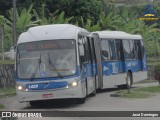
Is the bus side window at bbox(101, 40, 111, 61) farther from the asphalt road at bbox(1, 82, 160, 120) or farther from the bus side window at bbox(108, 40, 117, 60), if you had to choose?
the asphalt road at bbox(1, 82, 160, 120)

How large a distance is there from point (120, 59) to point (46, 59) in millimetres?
8969

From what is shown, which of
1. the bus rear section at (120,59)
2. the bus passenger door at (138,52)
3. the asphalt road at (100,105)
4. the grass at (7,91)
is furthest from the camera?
the bus passenger door at (138,52)

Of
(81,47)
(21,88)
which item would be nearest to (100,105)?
(81,47)

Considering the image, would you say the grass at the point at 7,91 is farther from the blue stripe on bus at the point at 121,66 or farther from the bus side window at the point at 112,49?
the bus side window at the point at 112,49

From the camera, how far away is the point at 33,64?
18.9 m

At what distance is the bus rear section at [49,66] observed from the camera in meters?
18.6

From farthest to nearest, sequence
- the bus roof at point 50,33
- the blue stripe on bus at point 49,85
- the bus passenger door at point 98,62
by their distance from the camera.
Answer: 1. the bus passenger door at point 98,62
2. the bus roof at point 50,33
3. the blue stripe on bus at point 49,85

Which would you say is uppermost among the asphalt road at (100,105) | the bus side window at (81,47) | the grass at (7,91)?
the bus side window at (81,47)

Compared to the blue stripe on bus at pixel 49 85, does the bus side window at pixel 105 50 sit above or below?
above

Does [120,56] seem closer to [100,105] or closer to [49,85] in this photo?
[100,105]

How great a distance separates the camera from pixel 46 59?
744 inches

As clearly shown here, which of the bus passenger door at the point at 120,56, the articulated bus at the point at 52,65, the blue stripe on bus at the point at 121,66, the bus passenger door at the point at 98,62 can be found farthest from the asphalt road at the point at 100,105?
the bus passenger door at the point at 120,56

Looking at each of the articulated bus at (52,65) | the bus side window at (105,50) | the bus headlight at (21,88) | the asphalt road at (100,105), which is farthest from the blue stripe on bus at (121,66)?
the bus headlight at (21,88)

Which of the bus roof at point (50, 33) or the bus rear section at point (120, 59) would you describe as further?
the bus rear section at point (120, 59)
